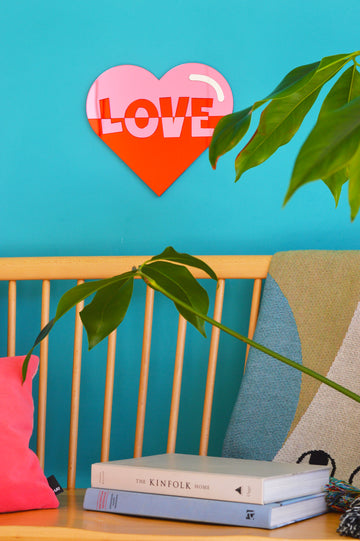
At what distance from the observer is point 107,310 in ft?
1.98

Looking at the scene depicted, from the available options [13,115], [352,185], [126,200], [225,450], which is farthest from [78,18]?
[352,185]

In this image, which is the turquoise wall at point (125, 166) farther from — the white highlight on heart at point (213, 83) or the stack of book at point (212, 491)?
the stack of book at point (212, 491)

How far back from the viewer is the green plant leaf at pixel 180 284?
61 centimetres

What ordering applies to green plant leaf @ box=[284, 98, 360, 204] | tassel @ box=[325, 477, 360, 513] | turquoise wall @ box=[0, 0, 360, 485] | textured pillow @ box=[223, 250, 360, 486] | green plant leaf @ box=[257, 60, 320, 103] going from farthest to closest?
turquoise wall @ box=[0, 0, 360, 485], textured pillow @ box=[223, 250, 360, 486], tassel @ box=[325, 477, 360, 513], green plant leaf @ box=[257, 60, 320, 103], green plant leaf @ box=[284, 98, 360, 204]

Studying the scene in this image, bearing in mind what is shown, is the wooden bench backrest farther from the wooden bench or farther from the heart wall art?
the heart wall art

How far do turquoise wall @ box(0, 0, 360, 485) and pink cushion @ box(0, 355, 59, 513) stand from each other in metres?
0.34

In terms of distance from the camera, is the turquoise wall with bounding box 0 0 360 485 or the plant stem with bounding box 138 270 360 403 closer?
the plant stem with bounding box 138 270 360 403

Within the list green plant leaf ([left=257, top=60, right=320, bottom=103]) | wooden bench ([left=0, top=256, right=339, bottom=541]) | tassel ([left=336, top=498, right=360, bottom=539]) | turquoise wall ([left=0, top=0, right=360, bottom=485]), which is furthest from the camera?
turquoise wall ([left=0, top=0, right=360, bottom=485])

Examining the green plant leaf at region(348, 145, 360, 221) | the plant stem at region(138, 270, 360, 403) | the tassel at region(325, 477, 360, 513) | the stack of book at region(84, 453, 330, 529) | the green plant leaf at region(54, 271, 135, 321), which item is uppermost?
the green plant leaf at region(348, 145, 360, 221)

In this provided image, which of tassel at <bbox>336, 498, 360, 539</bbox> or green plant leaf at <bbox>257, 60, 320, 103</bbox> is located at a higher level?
green plant leaf at <bbox>257, 60, 320, 103</bbox>

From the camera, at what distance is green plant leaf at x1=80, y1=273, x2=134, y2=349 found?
597 millimetres

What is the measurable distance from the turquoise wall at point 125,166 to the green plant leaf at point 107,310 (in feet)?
2.14

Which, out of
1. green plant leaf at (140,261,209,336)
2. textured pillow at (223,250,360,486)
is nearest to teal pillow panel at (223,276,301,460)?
textured pillow at (223,250,360,486)

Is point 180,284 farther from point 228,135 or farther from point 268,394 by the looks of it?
point 268,394
